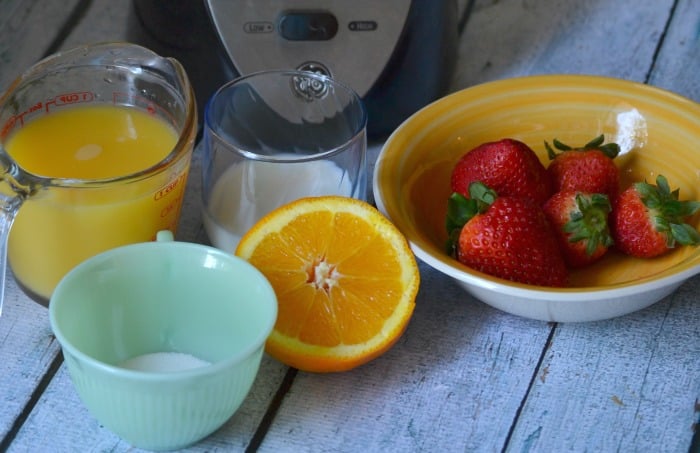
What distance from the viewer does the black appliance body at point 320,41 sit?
847 millimetres

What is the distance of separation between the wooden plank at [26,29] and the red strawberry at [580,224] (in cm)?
56

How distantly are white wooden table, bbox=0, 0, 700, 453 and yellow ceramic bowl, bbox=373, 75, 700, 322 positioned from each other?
3cm

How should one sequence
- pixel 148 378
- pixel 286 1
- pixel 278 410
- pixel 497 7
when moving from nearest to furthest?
pixel 148 378, pixel 278 410, pixel 286 1, pixel 497 7

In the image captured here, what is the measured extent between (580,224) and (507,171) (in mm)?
66

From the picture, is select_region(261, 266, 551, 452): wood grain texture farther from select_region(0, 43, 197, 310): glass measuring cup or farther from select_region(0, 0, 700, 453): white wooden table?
select_region(0, 43, 197, 310): glass measuring cup

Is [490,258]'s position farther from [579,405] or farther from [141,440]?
[141,440]

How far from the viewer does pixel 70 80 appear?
2.52 feet

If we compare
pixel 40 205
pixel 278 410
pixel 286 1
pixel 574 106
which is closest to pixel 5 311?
pixel 40 205

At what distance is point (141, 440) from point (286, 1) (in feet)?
1.28

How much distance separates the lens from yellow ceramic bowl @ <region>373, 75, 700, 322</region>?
0.75m

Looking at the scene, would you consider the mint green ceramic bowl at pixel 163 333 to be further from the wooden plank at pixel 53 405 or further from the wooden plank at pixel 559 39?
the wooden plank at pixel 559 39

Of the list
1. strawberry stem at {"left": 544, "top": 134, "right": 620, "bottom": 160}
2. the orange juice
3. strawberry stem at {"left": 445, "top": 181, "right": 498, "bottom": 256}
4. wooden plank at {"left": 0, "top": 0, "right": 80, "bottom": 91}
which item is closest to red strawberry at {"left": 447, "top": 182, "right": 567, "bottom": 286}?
strawberry stem at {"left": 445, "top": 181, "right": 498, "bottom": 256}

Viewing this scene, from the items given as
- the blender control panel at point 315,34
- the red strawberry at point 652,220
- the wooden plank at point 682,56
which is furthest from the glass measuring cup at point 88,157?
the wooden plank at point 682,56

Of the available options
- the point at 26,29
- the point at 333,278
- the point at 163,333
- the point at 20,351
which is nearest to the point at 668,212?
the point at 333,278
